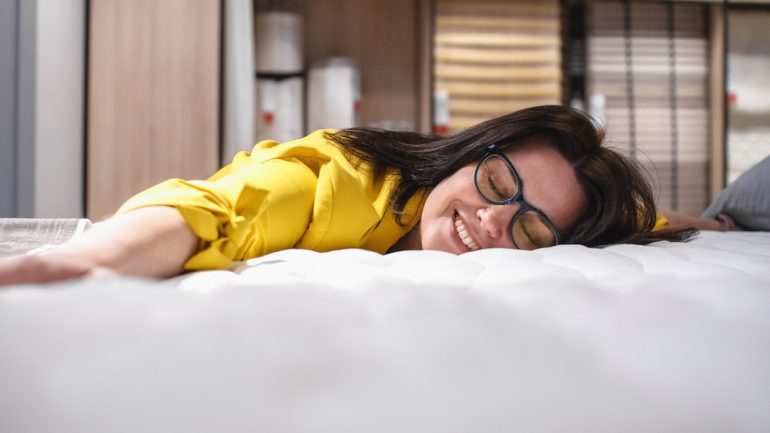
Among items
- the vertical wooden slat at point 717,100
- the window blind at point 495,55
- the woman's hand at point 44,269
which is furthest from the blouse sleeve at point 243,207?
the vertical wooden slat at point 717,100

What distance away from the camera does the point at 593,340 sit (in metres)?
0.39

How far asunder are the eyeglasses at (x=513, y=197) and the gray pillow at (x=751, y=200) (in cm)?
89

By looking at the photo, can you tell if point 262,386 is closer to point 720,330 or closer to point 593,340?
point 593,340

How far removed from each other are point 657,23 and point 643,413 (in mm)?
3606

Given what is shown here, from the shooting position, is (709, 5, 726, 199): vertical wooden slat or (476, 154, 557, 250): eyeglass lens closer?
(476, 154, 557, 250): eyeglass lens

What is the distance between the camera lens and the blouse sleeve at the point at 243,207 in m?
0.62

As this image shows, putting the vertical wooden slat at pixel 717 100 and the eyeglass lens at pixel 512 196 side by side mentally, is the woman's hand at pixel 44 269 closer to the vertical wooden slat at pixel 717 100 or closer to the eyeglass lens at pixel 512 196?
the eyeglass lens at pixel 512 196

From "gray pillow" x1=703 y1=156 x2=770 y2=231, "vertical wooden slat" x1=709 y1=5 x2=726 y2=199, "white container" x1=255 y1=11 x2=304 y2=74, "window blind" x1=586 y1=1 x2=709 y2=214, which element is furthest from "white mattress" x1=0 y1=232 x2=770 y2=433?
"vertical wooden slat" x1=709 y1=5 x2=726 y2=199

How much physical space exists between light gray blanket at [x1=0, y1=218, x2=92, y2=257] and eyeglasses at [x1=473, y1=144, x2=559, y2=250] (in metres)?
0.62

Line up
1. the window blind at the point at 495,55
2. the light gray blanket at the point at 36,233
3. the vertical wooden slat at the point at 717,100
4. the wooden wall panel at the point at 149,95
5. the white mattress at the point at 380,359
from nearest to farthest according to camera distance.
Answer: the white mattress at the point at 380,359 → the light gray blanket at the point at 36,233 → the wooden wall panel at the point at 149,95 → the window blind at the point at 495,55 → the vertical wooden slat at the point at 717,100

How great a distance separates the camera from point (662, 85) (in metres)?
3.37

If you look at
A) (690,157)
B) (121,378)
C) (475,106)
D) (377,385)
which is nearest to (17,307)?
(121,378)

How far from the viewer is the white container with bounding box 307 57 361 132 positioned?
117 inches

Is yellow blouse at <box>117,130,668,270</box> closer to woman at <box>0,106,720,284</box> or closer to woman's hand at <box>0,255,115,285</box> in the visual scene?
woman at <box>0,106,720,284</box>
